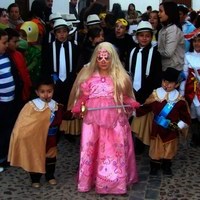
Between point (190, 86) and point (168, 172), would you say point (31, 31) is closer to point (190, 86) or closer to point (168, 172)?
point (190, 86)

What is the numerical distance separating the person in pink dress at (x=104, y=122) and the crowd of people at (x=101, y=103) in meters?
0.01

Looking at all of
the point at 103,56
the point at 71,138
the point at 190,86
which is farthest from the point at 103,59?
the point at 71,138

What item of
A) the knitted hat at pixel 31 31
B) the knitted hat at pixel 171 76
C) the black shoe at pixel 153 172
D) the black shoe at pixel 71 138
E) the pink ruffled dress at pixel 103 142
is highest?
the knitted hat at pixel 31 31

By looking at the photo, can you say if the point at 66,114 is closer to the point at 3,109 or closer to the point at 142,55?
the point at 3,109

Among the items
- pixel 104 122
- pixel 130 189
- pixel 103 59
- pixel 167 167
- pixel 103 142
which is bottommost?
pixel 130 189

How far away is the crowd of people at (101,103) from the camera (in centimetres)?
462

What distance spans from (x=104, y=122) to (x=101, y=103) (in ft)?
0.64

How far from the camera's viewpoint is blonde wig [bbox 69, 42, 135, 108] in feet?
15.3

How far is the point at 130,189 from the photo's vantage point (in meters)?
4.82

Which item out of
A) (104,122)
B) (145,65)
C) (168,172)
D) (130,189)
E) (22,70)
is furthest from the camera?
(145,65)

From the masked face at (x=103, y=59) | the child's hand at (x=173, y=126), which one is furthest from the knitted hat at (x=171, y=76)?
the masked face at (x=103, y=59)

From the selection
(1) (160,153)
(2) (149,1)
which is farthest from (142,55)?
(2) (149,1)

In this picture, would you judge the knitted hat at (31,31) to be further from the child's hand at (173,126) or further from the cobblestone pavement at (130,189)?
the child's hand at (173,126)

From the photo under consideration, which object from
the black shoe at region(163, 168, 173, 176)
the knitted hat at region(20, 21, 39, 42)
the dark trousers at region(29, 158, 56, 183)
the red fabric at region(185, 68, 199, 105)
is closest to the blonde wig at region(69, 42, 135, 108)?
the dark trousers at region(29, 158, 56, 183)
